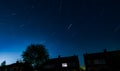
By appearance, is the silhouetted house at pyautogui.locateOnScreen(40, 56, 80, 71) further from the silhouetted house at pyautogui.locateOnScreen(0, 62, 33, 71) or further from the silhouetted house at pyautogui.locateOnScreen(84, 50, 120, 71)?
the silhouetted house at pyautogui.locateOnScreen(0, 62, 33, 71)

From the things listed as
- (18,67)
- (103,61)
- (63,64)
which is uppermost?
(18,67)

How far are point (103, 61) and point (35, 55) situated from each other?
40176 millimetres

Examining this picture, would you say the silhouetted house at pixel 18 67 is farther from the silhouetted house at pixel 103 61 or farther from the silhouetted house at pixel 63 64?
the silhouetted house at pixel 103 61

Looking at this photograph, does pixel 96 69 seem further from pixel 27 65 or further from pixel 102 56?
pixel 27 65

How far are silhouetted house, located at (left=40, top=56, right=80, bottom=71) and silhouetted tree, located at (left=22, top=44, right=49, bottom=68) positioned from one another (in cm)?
2020

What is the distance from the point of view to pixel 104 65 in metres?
39.2

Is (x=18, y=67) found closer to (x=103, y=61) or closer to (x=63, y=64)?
(x=63, y=64)

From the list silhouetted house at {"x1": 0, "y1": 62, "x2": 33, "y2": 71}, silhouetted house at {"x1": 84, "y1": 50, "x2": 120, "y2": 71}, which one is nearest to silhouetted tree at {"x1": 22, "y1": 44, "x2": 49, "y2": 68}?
silhouetted house at {"x1": 0, "y1": 62, "x2": 33, "y2": 71}

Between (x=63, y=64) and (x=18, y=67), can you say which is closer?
(x=63, y=64)

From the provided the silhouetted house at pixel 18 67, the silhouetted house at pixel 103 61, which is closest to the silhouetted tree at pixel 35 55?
the silhouetted house at pixel 18 67

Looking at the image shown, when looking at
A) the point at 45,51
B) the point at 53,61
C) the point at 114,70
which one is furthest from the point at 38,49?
the point at 114,70

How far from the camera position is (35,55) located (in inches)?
2830

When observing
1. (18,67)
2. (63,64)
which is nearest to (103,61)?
(63,64)

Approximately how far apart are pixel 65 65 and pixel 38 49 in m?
29.6
